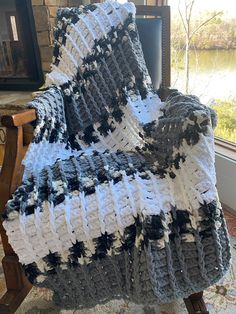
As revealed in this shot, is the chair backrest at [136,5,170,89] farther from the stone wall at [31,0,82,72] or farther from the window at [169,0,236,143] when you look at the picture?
the stone wall at [31,0,82,72]

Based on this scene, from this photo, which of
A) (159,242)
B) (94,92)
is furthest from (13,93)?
(159,242)

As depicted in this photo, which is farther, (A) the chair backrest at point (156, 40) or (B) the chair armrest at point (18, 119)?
(A) the chair backrest at point (156, 40)

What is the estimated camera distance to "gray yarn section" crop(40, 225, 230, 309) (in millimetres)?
769

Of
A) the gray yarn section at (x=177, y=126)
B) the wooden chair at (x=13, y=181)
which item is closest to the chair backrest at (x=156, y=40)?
the gray yarn section at (x=177, y=126)

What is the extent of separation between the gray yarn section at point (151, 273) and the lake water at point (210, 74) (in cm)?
101

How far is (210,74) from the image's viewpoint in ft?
5.38

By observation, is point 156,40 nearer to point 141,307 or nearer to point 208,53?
point 208,53

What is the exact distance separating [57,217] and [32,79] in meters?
1.43

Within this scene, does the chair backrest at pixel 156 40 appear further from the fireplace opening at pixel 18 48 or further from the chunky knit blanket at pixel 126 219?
the fireplace opening at pixel 18 48

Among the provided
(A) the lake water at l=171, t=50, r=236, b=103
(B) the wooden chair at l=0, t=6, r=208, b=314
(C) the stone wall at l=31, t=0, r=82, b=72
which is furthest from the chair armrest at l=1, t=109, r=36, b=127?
(C) the stone wall at l=31, t=0, r=82, b=72

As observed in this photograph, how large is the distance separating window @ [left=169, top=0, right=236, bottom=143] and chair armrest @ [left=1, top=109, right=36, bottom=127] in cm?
108

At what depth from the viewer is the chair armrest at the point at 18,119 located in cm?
75

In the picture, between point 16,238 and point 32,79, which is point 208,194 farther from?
point 32,79

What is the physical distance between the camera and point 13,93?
1.98 metres
